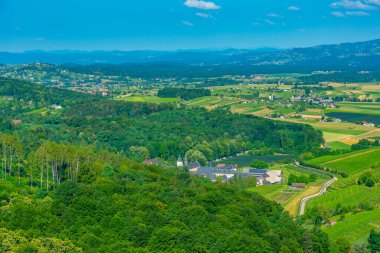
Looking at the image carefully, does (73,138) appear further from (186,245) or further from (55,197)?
(186,245)

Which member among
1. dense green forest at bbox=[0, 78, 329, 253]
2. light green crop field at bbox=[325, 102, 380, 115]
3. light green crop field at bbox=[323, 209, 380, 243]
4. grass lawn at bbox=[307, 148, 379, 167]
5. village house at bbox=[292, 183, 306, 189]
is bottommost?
village house at bbox=[292, 183, 306, 189]

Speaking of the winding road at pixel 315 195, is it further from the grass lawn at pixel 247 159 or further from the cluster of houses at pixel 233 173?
the grass lawn at pixel 247 159

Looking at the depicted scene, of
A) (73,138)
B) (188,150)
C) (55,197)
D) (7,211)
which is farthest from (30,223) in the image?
(188,150)

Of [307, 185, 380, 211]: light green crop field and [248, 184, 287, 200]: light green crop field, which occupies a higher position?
[307, 185, 380, 211]: light green crop field

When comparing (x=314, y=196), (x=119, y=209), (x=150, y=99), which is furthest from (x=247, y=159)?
(x=150, y=99)

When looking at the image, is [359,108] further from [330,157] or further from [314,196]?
[314,196]

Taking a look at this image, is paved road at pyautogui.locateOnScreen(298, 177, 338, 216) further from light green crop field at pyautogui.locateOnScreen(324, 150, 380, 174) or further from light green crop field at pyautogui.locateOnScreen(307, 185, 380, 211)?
light green crop field at pyautogui.locateOnScreen(324, 150, 380, 174)

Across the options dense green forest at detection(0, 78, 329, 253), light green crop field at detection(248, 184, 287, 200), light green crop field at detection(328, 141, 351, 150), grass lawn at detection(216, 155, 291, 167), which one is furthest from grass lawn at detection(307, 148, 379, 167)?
dense green forest at detection(0, 78, 329, 253)
